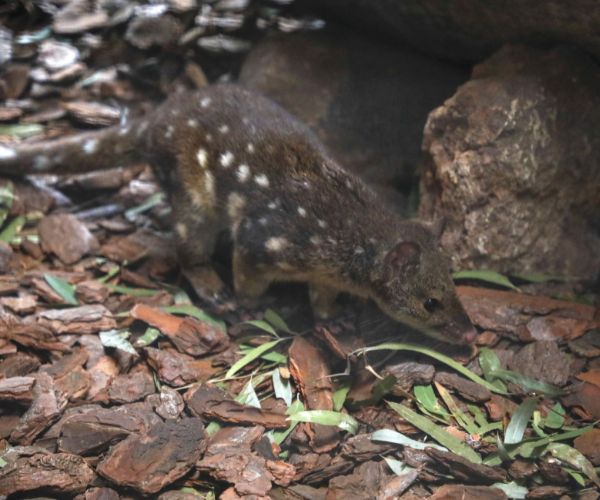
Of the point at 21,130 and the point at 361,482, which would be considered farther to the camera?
the point at 21,130

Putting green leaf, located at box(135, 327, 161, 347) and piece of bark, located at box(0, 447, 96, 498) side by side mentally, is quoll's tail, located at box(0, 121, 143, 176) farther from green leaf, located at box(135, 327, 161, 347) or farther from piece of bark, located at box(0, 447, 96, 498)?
piece of bark, located at box(0, 447, 96, 498)

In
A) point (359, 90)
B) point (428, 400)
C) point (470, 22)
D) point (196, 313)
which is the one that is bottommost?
point (196, 313)

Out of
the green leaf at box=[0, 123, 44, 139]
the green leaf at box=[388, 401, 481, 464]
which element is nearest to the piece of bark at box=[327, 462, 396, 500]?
the green leaf at box=[388, 401, 481, 464]

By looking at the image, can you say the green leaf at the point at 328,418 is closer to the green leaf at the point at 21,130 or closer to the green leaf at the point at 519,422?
the green leaf at the point at 519,422

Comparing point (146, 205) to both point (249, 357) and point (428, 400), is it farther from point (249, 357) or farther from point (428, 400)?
point (428, 400)

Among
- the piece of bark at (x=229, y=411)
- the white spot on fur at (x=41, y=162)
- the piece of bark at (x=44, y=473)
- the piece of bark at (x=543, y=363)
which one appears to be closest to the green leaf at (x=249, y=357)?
the piece of bark at (x=229, y=411)

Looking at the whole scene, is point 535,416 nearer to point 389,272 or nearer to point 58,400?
point 389,272

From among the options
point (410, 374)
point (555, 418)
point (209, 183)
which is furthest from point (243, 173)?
point (555, 418)
